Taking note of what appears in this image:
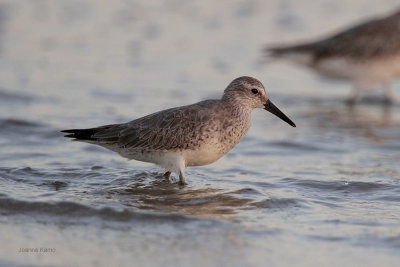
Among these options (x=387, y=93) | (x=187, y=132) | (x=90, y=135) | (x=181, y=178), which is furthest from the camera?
(x=387, y=93)

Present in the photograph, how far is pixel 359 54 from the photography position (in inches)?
498

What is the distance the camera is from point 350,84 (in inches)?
555

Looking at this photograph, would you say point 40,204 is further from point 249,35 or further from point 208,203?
point 249,35

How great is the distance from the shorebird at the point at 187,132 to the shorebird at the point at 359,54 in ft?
16.4

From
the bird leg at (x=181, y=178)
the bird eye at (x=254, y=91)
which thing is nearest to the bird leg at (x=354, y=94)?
the bird eye at (x=254, y=91)

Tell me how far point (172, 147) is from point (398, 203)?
2300 millimetres

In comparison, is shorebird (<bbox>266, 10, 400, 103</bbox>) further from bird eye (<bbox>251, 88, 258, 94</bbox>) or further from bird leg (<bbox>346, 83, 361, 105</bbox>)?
→ bird eye (<bbox>251, 88, 258, 94</bbox>)

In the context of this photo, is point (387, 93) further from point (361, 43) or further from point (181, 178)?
point (181, 178)

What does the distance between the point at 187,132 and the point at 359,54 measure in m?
6.00

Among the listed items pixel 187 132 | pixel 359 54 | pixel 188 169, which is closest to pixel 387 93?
pixel 359 54

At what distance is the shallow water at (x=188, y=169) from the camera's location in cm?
588

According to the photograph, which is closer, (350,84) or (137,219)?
(137,219)

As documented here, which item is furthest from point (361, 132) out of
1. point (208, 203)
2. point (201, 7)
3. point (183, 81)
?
point (201, 7)

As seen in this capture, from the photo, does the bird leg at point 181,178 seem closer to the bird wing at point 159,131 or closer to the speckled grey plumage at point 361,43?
the bird wing at point 159,131
